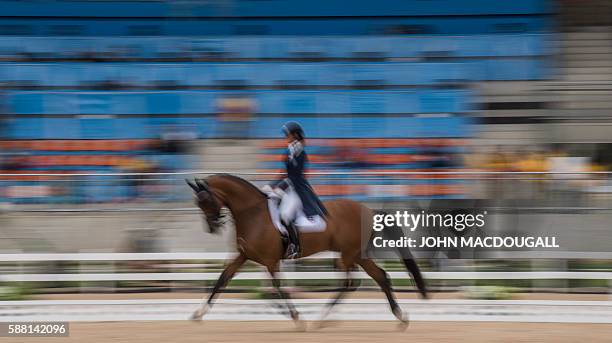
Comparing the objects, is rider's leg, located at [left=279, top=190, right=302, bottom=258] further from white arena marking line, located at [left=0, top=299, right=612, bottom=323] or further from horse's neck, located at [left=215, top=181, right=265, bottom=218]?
white arena marking line, located at [left=0, top=299, right=612, bottom=323]

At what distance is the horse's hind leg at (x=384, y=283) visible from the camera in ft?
28.3

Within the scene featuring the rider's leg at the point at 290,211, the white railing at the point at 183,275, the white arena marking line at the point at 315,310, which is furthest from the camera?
the white railing at the point at 183,275

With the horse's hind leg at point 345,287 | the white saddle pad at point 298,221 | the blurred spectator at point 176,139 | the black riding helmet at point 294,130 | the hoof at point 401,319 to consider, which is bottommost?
the hoof at point 401,319

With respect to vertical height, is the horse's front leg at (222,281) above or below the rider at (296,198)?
below

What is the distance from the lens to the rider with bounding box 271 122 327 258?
342 inches

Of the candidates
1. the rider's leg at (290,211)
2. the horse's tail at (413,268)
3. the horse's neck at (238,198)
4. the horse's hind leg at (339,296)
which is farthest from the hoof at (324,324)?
the horse's neck at (238,198)

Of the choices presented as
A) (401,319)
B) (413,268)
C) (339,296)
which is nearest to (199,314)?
(339,296)

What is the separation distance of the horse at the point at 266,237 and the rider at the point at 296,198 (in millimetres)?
116

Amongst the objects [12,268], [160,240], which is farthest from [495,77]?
[12,268]

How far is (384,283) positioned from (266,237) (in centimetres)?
A: 125

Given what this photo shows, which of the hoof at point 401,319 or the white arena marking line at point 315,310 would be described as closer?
the hoof at point 401,319

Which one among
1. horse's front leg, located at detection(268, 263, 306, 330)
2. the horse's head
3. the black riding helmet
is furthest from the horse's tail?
the horse's head

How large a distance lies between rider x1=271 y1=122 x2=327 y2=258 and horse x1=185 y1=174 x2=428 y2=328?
0.12 metres

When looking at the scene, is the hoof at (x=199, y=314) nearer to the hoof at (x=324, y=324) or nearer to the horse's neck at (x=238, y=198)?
the horse's neck at (x=238, y=198)
